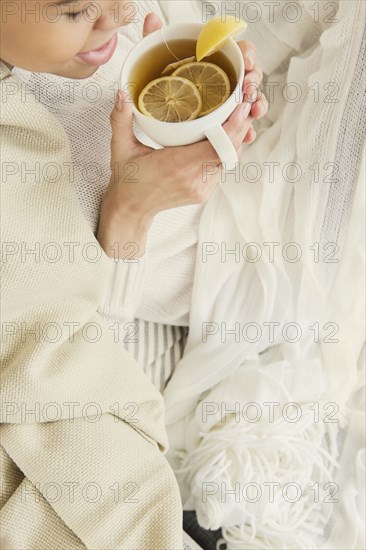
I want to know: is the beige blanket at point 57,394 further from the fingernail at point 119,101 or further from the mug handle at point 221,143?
the mug handle at point 221,143

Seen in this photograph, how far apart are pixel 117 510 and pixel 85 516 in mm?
46

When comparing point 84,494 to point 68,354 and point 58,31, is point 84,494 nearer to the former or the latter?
point 68,354

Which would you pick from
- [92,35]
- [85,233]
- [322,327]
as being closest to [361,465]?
[322,327]

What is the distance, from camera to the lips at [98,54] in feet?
2.77

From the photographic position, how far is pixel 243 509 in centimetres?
107

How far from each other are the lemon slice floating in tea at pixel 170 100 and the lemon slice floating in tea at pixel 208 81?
1 centimetres

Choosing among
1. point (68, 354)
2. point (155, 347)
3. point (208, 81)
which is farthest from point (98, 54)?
point (155, 347)

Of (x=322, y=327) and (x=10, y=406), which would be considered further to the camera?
(x=322, y=327)

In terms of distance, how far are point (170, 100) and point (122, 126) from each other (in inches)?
3.3

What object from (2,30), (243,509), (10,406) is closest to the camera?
(2,30)

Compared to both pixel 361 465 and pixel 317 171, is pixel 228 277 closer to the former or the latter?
pixel 317 171

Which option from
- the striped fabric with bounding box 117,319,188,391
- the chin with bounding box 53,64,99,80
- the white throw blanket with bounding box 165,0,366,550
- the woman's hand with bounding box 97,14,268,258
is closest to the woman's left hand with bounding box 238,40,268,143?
the woman's hand with bounding box 97,14,268,258

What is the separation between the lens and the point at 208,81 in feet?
2.84

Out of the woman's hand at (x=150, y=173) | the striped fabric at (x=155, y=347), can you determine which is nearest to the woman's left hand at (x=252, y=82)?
the woman's hand at (x=150, y=173)
